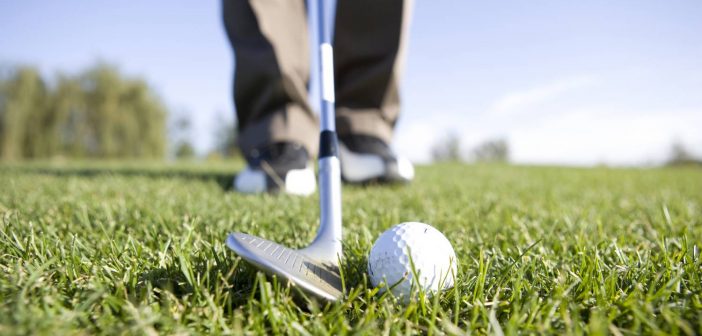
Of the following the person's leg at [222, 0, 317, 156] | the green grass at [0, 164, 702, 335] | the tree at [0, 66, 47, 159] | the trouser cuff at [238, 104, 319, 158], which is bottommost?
the green grass at [0, 164, 702, 335]

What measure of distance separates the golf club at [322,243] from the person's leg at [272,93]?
0.80 metres

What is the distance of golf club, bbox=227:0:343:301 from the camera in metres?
0.70

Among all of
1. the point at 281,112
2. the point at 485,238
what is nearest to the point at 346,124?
the point at 281,112

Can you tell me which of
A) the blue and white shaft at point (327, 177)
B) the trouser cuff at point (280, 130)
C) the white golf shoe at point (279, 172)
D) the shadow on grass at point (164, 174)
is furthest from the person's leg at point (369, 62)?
the blue and white shaft at point (327, 177)

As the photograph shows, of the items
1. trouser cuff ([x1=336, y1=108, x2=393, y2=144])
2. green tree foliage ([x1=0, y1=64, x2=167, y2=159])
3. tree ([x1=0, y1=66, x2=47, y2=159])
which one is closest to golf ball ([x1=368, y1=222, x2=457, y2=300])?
trouser cuff ([x1=336, y1=108, x2=393, y2=144])

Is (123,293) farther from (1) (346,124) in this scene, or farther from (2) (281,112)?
(1) (346,124)

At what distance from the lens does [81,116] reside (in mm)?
19594

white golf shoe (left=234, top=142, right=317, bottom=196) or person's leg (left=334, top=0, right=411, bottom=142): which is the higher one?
person's leg (left=334, top=0, right=411, bottom=142)

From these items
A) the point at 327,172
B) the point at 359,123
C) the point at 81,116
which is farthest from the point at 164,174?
the point at 81,116

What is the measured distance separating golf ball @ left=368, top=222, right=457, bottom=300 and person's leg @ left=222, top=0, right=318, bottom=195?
124 centimetres

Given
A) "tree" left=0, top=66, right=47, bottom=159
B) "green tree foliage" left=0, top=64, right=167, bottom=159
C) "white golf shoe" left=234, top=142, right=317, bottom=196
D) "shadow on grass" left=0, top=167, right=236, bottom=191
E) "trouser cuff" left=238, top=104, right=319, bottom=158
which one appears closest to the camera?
"white golf shoe" left=234, top=142, right=317, bottom=196

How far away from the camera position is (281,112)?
7.62ft

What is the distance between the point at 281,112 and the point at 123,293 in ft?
5.48

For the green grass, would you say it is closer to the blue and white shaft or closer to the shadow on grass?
the blue and white shaft
